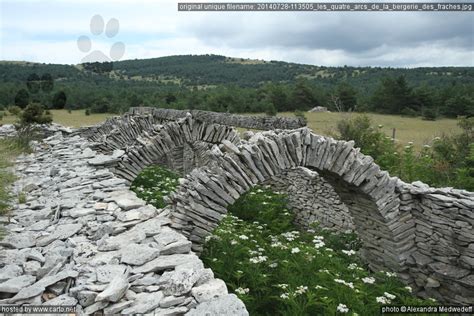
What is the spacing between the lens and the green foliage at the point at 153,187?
8680 mm

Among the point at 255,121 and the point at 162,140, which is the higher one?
the point at 255,121

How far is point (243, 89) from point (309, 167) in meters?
53.1

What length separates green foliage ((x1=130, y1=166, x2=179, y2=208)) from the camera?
8.68 meters

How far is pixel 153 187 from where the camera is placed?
10.4m

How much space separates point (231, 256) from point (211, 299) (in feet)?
8.22

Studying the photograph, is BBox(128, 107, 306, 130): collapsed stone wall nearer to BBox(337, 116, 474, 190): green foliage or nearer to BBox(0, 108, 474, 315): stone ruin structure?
BBox(337, 116, 474, 190): green foliage

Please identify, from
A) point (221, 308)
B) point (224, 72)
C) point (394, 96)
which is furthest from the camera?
point (224, 72)

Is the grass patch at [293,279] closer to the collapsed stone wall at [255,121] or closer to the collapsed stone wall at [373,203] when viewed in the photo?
the collapsed stone wall at [373,203]

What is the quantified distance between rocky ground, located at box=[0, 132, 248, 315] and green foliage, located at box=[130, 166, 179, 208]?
2.06 metres

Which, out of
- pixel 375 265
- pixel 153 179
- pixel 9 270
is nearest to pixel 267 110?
pixel 153 179

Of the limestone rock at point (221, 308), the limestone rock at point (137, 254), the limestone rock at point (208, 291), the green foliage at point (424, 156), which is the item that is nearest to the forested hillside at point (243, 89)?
the green foliage at point (424, 156)

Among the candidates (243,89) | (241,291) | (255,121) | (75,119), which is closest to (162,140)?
(255,121)

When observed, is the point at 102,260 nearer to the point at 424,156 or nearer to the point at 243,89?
the point at 424,156

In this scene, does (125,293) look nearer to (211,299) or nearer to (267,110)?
(211,299)
